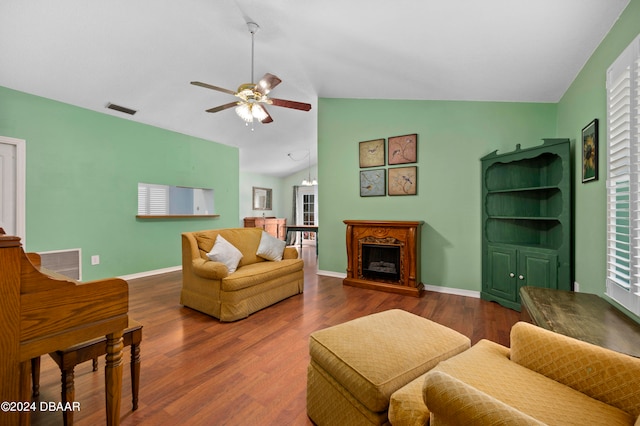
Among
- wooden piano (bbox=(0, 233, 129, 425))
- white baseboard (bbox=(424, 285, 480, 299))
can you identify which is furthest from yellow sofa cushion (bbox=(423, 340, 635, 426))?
white baseboard (bbox=(424, 285, 480, 299))

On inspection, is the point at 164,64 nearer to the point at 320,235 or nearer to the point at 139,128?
the point at 139,128

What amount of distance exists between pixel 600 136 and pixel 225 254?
332 cm

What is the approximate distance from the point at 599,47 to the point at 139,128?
5.46 m

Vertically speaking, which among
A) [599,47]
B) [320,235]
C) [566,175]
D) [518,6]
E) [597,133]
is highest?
[518,6]

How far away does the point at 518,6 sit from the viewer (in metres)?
1.87

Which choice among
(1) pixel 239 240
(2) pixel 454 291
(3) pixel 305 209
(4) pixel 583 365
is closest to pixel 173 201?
(1) pixel 239 240

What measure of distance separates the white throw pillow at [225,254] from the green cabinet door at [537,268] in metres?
3.00

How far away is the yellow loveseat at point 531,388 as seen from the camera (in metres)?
0.73

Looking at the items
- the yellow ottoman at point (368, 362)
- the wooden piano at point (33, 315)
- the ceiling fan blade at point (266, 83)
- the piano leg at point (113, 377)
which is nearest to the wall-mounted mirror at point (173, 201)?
the ceiling fan blade at point (266, 83)

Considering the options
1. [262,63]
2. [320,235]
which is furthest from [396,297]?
[262,63]

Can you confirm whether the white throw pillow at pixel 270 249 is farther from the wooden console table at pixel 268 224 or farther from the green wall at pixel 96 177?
the wooden console table at pixel 268 224

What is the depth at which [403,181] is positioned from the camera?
3912 millimetres

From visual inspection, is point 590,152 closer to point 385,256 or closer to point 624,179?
point 624,179

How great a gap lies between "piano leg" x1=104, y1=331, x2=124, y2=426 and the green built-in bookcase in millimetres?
3384
